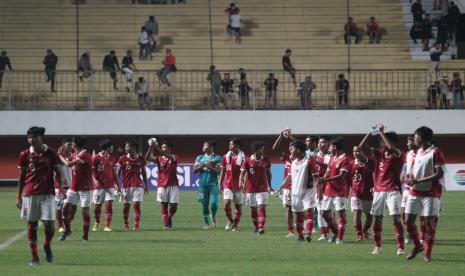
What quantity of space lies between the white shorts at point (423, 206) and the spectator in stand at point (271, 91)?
31.5 m

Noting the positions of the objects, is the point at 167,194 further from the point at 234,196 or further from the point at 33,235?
the point at 33,235

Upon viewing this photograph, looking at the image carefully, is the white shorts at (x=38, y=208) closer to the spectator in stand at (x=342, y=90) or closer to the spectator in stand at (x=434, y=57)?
the spectator in stand at (x=342, y=90)

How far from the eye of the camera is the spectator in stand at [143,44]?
55875 mm

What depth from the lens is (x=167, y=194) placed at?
29.7 m

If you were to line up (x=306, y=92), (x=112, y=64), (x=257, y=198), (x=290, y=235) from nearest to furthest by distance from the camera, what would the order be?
(x=290, y=235), (x=257, y=198), (x=306, y=92), (x=112, y=64)

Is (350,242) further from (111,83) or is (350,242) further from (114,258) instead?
(111,83)

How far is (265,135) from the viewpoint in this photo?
5219cm

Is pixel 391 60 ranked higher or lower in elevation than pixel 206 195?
higher

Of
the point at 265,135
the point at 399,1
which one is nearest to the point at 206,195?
the point at 265,135

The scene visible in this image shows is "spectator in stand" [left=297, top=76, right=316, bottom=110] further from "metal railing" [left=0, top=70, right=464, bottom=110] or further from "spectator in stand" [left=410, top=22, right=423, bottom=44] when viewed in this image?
"spectator in stand" [left=410, top=22, right=423, bottom=44]

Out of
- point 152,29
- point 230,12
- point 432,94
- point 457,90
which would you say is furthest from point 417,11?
point 152,29

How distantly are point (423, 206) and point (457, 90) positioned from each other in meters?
32.2

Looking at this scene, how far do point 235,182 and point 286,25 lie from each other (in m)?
30.2

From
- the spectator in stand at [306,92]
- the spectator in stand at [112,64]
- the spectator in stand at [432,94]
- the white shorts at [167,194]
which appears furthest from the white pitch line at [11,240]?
the spectator in stand at [432,94]
